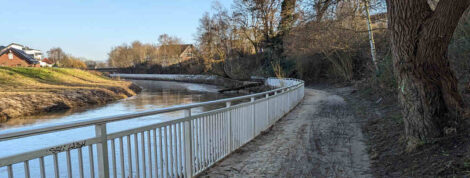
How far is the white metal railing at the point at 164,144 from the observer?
89.4 inches

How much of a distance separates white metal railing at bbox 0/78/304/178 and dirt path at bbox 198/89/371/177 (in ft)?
0.93

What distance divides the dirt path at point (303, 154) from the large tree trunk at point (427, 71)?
1.08 m

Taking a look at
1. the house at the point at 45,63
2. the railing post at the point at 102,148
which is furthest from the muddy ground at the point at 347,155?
the house at the point at 45,63

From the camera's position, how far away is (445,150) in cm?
407

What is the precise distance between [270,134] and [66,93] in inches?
602

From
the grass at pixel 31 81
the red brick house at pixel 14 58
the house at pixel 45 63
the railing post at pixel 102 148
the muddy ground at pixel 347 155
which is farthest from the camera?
the house at pixel 45 63

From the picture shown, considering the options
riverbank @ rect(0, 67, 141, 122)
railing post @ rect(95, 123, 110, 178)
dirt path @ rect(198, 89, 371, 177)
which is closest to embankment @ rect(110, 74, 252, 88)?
riverbank @ rect(0, 67, 141, 122)

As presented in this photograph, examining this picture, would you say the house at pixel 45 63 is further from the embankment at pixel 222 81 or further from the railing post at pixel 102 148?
the railing post at pixel 102 148

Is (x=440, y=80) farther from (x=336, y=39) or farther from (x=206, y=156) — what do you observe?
(x=336, y=39)

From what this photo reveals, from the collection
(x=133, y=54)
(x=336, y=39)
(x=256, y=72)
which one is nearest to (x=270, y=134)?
(x=336, y=39)

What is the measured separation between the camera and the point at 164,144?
368 centimetres

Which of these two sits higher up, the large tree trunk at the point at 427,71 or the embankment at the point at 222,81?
the large tree trunk at the point at 427,71

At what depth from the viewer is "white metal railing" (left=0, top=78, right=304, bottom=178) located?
89.4 inches

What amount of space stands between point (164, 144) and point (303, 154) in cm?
268
